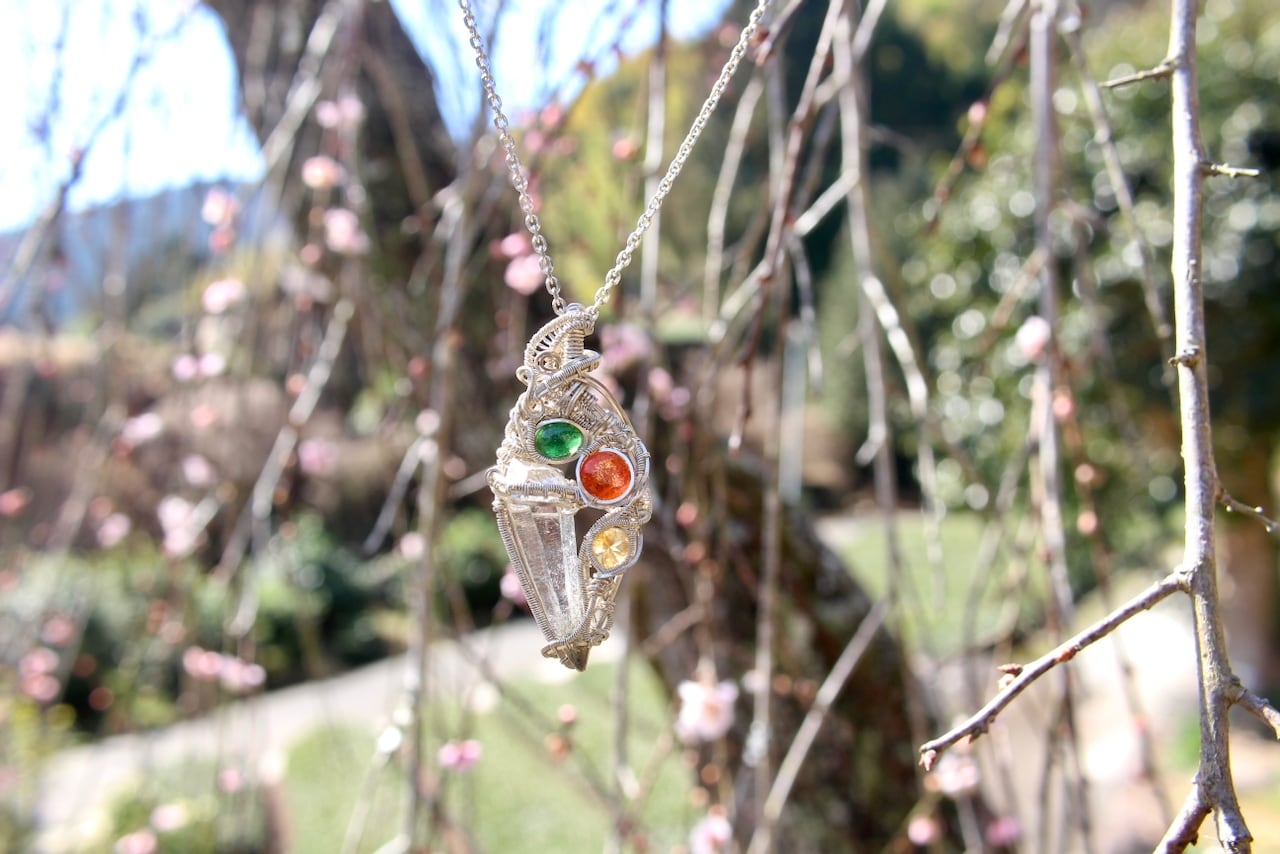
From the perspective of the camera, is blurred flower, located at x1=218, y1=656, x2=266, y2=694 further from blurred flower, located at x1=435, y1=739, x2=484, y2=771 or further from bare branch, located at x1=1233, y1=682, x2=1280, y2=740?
bare branch, located at x1=1233, y1=682, x2=1280, y2=740

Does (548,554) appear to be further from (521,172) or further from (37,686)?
(37,686)

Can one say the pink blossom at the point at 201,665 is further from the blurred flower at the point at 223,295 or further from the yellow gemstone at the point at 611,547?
the yellow gemstone at the point at 611,547

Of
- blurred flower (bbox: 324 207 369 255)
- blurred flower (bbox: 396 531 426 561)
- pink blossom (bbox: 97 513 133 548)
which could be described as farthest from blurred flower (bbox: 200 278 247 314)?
pink blossom (bbox: 97 513 133 548)

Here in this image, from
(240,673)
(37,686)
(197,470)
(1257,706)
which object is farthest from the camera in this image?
(37,686)

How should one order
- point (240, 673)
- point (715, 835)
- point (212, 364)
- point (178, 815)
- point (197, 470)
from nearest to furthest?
point (715, 835) < point (240, 673) < point (212, 364) < point (197, 470) < point (178, 815)

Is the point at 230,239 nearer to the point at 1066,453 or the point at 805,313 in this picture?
the point at 805,313

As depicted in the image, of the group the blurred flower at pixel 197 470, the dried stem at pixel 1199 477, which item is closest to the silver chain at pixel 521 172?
the dried stem at pixel 1199 477

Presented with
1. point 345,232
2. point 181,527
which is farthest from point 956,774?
point 181,527

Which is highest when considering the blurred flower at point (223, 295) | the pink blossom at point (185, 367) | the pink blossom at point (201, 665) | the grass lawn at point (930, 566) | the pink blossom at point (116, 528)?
the blurred flower at point (223, 295)
